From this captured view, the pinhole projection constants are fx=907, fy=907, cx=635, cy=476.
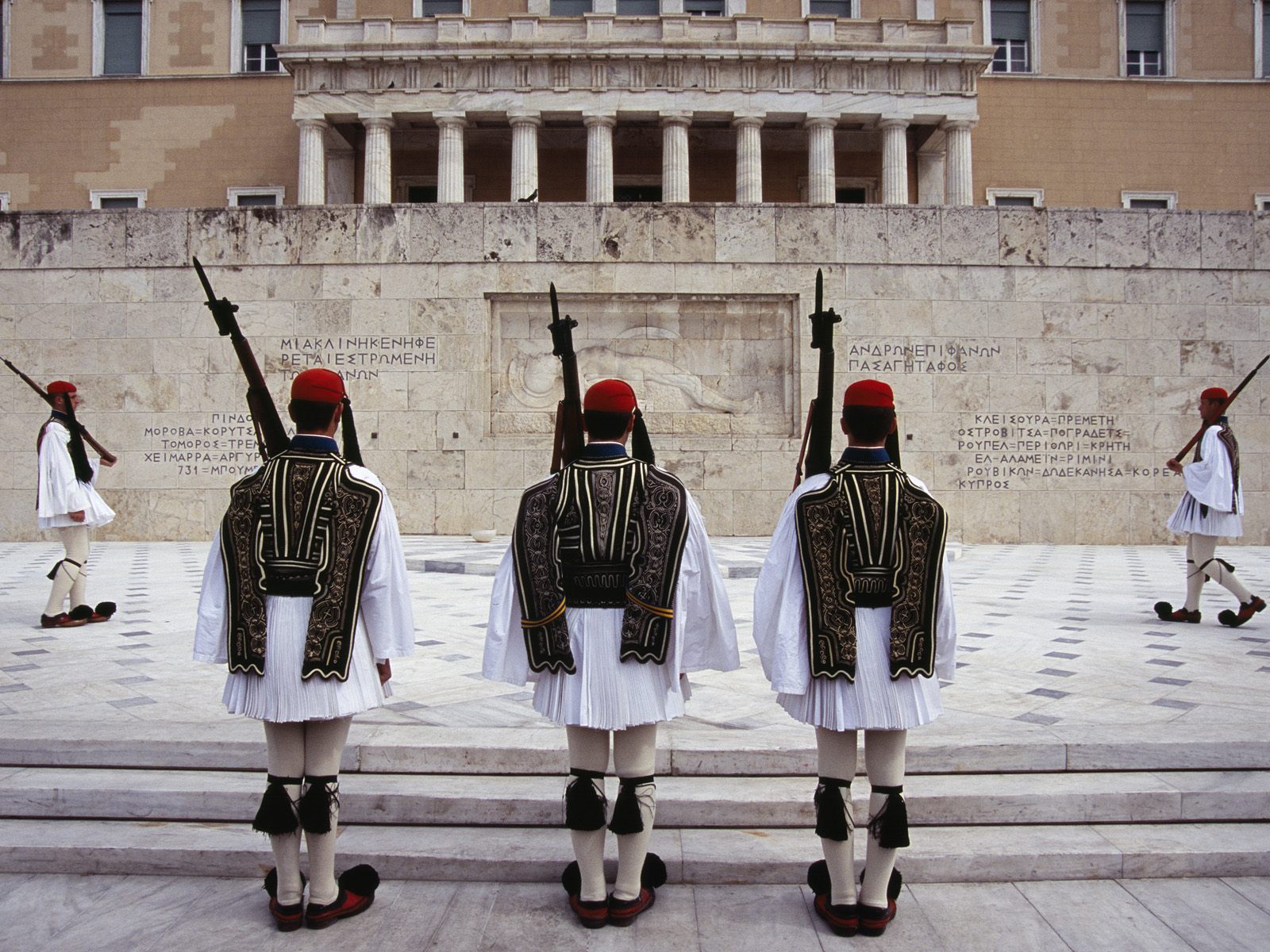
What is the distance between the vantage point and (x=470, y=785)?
13.0 feet

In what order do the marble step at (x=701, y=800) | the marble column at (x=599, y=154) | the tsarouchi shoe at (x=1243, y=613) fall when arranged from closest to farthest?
the marble step at (x=701, y=800) < the tsarouchi shoe at (x=1243, y=613) < the marble column at (x=599, y=154)

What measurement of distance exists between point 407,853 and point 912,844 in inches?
78.5

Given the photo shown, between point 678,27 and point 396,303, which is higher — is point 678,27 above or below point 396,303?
above

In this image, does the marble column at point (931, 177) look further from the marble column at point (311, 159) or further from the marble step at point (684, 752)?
the marble step at point (684, 752)

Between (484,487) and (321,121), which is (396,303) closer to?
(484,487)

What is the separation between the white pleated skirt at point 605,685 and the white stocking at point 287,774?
2.71 feet

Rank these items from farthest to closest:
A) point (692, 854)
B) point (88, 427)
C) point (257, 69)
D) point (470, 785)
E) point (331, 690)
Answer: point (257, 69) < point (88, 427) < point (470, 785) < point (692, 854) < point (331, 690)

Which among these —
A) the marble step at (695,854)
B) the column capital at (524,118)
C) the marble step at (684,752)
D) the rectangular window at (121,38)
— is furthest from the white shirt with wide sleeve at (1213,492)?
the rectangular window at (121,38)

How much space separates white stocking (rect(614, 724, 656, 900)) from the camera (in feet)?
10.2

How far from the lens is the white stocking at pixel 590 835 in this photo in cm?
308

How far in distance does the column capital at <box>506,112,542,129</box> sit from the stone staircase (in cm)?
2744

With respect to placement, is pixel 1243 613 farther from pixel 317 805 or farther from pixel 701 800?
pixel 317 805

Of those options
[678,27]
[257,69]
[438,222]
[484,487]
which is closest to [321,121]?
[257,69]

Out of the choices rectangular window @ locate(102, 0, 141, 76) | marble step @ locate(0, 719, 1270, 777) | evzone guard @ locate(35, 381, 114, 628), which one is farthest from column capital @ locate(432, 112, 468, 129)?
marble step @ locate(0, 719, 1270, 777)
